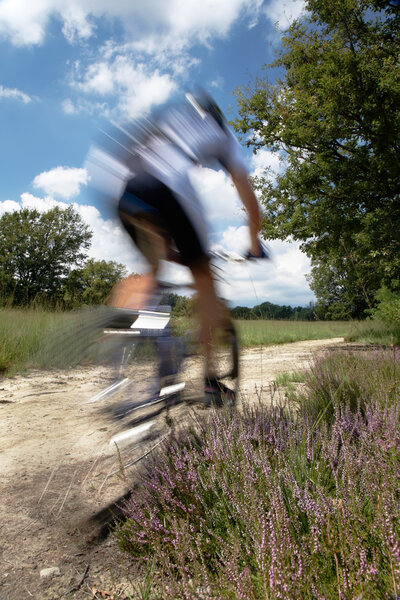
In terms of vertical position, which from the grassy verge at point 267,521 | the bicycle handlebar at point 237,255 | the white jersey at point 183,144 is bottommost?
the grassy verge at point 267,521

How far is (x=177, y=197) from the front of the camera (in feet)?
5.43

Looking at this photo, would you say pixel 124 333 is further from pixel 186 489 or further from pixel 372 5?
pixel 372 5

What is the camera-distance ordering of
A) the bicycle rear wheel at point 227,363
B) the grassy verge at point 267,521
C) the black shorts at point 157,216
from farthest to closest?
the bicycle rear wheel at point 227,363 < the black shorts at point 157,216 < the grassy verge at point 267,521

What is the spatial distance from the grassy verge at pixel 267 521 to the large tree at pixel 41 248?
104 feet

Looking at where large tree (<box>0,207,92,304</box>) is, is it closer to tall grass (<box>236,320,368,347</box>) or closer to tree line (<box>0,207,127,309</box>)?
tree line (<box>0,207,127,309</box>)

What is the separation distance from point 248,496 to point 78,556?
81cm

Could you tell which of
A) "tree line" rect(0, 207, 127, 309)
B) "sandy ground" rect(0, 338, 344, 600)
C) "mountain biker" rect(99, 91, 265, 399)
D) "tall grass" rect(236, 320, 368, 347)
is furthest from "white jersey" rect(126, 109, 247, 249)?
"tree line" rect(0, 207, 127, 309)

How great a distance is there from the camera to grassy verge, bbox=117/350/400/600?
1131 mm

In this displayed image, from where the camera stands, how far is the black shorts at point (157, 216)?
5.33 ft

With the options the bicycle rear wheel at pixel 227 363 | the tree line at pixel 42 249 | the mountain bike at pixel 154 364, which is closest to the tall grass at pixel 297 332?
the bicycle rear wheel at pixel 227 363

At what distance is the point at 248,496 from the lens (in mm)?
1405

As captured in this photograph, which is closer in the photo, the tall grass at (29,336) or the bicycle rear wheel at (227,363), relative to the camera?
the bicycle rear wheel at (227,363)

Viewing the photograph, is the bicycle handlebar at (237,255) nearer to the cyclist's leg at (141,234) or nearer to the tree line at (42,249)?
the cyclist's leg at (141,234)

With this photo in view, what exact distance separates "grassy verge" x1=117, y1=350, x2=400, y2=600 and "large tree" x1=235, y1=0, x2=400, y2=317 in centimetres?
881
